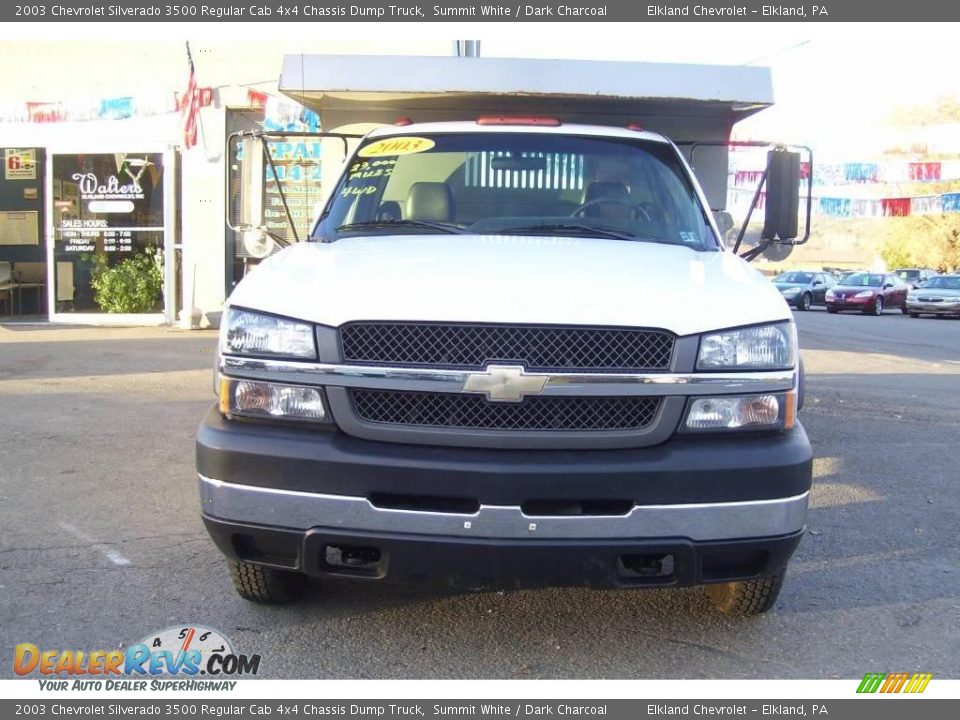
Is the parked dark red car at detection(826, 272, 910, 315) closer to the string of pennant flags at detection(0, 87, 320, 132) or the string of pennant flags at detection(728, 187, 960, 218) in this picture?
the string of pennant flags at detection(728, 187, 960, 218)

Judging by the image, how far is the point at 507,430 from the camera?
307cm

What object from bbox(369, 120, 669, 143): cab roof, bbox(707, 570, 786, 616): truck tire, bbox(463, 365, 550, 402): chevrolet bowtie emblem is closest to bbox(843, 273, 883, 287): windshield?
bbox(369, 120, 669, 143): cab roof

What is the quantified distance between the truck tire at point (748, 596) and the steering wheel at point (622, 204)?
178cm

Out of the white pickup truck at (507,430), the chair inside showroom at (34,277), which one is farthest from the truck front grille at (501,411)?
the chair inside showroom at (34,277)

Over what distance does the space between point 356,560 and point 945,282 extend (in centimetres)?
3068

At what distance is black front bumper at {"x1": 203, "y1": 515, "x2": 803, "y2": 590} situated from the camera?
9.73ft

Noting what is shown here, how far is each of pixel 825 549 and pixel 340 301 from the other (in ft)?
9.55

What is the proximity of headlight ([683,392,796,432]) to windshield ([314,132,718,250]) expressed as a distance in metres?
1.20

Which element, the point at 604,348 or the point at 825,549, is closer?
the point at 604,348

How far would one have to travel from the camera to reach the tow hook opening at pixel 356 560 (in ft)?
10.1

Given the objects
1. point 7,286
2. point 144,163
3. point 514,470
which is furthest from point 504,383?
point 7,286

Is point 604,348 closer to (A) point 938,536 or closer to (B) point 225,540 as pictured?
(B) point 225,540

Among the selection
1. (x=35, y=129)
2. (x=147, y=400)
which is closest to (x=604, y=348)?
(x=147, y=400)

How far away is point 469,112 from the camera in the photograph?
5.87 metres
